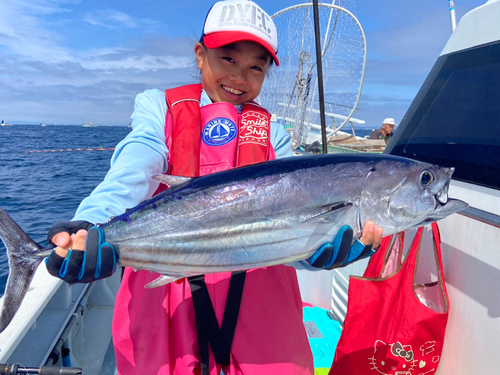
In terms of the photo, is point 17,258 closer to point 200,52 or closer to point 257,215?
point 257,215

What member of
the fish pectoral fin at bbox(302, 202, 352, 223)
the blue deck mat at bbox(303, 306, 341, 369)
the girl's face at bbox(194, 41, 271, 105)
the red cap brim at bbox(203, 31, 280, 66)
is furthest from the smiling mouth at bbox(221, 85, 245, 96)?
the blue deck mat at bbox(303, 306, 341, 369)

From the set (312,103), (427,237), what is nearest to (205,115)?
(427,237)

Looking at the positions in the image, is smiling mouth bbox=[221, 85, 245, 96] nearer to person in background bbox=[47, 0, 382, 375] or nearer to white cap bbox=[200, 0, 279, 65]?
person in background bbox=[47, 0, 382, 375]

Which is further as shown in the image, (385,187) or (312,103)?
(312,103)

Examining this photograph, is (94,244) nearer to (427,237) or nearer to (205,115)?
(205,115)

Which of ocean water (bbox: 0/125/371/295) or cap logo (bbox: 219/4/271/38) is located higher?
cap logo (bbox: 219/4/271/38)

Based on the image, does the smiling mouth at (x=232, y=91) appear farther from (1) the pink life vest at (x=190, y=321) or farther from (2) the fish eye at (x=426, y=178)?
(2) the fish eye at (x=426, y=178)

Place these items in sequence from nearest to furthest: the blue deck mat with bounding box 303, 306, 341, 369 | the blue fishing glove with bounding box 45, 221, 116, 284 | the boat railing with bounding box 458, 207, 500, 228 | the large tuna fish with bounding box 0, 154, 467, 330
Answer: the blue fishing glove with bounding box 45, 221, 116, 284, the large tuna fish with bounding box 0, 154, 467, 330, the boat railing with bounding box 458, 207, 500, 228, the blue deck mat with bounding box 303, 306, 341, 369

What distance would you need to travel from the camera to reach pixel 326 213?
1.42 meters

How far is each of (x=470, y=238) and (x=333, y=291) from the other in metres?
1.87

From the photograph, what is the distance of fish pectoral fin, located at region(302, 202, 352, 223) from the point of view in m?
1.41

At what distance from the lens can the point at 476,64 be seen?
2.13 metres

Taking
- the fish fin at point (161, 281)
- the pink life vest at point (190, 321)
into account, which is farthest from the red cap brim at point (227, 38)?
the fish fin at point (161, 281)

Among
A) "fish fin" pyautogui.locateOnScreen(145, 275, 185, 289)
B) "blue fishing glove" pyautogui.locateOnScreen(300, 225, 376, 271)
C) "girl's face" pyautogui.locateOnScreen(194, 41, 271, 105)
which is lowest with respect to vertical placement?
"fish fin" pyautogui.locateOnScreen(145, 275, 185, 289)
